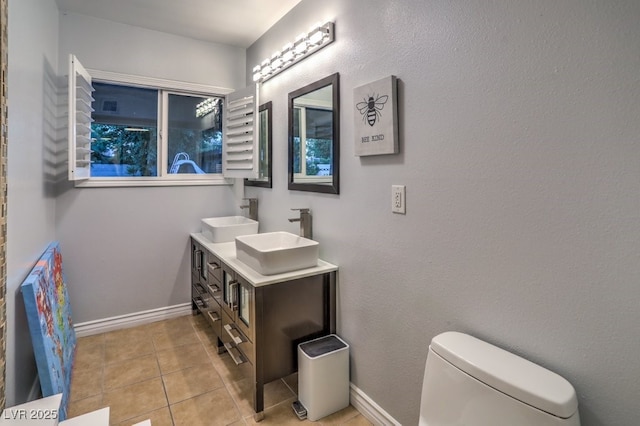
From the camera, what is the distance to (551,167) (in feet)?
3.34

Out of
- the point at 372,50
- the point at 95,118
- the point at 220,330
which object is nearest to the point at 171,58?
the point at 95,118

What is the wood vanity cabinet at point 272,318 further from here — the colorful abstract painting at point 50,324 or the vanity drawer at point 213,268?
the colorful abstract painting at point 50,324

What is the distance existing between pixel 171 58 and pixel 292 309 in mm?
2408

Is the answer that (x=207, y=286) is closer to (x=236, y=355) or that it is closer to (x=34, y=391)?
(x=236, y=355)

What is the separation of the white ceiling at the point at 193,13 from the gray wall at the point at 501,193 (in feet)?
2.80

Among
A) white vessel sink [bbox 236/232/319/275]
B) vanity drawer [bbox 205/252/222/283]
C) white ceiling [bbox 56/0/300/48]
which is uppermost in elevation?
white ceiling [bbox 56/0/300/48]

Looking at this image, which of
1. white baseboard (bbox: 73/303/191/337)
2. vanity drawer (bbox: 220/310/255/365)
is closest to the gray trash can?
vanity drawer (bbox: 220/310/255/365)

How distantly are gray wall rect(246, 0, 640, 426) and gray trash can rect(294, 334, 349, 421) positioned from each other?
0.09 meters

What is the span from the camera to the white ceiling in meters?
2.35

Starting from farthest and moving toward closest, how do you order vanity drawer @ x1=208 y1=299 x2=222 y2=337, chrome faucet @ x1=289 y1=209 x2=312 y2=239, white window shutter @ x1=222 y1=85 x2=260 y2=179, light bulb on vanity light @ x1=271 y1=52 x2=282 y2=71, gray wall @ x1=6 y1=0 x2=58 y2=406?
white window shutter @ x1=222 y1=85 x2=260 y2=179, light bulb on vanity light @ x1=271 y1=52 x2=282 y2=71, vanity drawer @ x1=208 y1=299 x2=222 y2=337, chrome faucet @ x1=289 y1=209 x2=312 y2=239, gray wall @ x1=6 y1=0 x2=58 y2=406

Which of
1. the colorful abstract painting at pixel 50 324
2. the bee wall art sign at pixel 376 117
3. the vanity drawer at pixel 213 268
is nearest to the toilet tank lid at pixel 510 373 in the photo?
the bee wall art sign at pixel 376 117

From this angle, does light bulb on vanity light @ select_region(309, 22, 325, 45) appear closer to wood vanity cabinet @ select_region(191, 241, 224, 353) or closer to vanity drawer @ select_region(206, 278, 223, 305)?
wood vanity cabinet @ select_region(191, 241, 224, 353)

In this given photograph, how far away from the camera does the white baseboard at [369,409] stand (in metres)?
1.67

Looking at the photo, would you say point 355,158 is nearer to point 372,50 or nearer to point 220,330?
point 372,50
